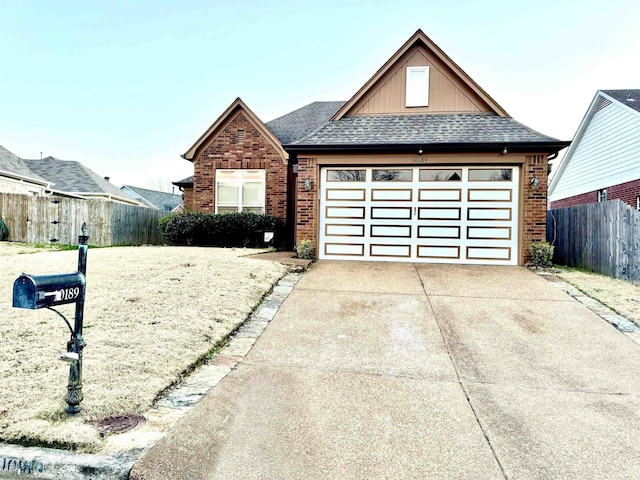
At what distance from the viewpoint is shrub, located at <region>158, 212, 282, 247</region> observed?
42.3ft

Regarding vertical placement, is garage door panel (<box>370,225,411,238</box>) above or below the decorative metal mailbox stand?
above

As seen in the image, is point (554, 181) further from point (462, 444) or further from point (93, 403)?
point (93, 403)

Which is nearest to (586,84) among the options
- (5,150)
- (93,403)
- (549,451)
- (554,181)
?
(554,181)

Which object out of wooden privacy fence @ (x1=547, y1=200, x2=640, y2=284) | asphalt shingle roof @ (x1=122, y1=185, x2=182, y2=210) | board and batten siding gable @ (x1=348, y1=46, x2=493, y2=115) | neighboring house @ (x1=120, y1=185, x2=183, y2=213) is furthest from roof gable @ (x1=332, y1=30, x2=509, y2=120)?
asphalt shingle roof @ (x1=122, y1=185, x2=182, y2=210)

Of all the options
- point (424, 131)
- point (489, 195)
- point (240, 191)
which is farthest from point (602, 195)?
point (240, 191)

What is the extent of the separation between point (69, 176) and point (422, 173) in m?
25.9

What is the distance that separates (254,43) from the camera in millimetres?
16109

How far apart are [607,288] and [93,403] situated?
8693 millimetres

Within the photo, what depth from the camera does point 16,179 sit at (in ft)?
61.2

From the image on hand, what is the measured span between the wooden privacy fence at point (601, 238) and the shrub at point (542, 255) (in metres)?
1.28

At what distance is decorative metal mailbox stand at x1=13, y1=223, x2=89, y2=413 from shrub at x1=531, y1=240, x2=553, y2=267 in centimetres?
960

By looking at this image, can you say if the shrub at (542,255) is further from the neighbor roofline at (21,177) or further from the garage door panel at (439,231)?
the neighbor roofline at (21,177)

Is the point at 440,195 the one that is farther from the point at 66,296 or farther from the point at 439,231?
the point at 66,296

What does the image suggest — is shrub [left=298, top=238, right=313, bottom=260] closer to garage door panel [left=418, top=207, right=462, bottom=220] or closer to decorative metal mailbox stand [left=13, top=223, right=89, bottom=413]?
garage door panel [left=418, top=207, right=462, bottom=220]
